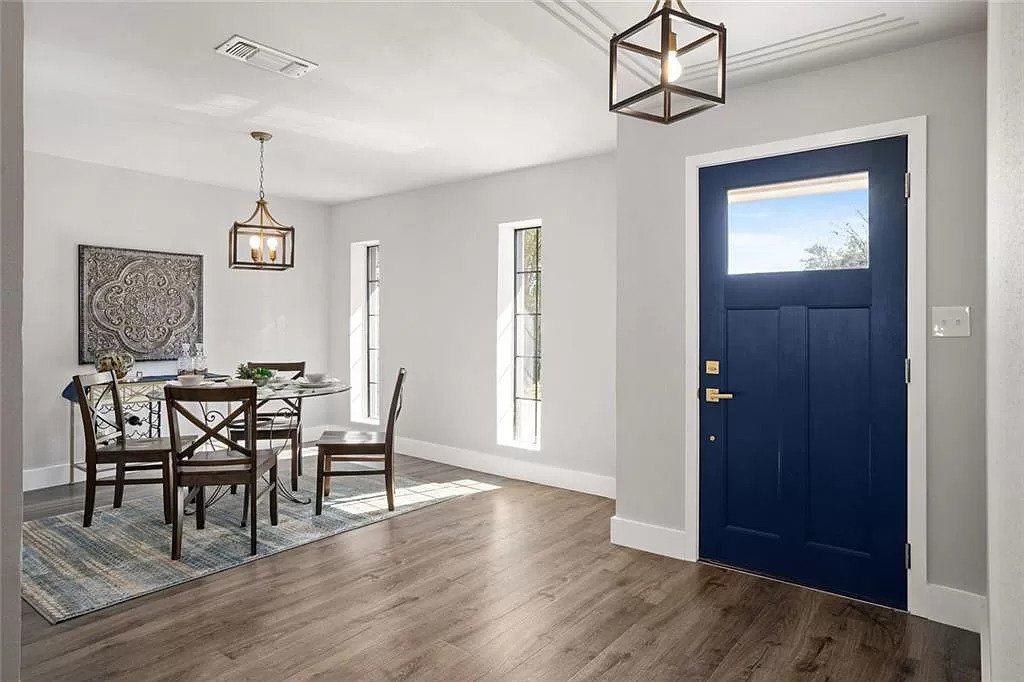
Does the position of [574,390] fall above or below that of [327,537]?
above

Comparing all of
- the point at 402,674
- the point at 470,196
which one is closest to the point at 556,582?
the point at 402,674

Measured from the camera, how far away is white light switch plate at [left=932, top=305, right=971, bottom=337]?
276 cm

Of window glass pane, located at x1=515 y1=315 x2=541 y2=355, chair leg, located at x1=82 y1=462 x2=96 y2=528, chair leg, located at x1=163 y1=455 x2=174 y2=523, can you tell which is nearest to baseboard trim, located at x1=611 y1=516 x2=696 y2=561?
window glass pane, located at x1=515 y1=315 x2=541 y2=355

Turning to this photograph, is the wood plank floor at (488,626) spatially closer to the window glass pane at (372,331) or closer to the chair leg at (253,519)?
the chair leg at (253,519)

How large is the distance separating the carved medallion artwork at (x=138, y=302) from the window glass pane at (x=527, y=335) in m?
3.18

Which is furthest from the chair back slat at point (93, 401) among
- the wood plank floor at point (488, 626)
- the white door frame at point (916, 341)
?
the white door frame at point (916, 341)

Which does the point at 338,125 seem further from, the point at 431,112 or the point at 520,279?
the point at 520,279

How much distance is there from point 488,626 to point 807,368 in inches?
81.9

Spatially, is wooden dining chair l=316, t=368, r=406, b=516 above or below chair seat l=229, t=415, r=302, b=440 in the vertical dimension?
below

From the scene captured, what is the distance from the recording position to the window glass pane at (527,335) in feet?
18.6

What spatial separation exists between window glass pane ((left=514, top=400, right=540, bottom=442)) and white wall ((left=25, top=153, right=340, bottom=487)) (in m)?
2.59

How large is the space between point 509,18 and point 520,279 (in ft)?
10.6

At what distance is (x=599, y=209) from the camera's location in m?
5.03

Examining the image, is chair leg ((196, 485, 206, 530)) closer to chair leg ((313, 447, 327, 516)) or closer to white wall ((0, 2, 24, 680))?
chair leg ((313, 447, 327, 516))
